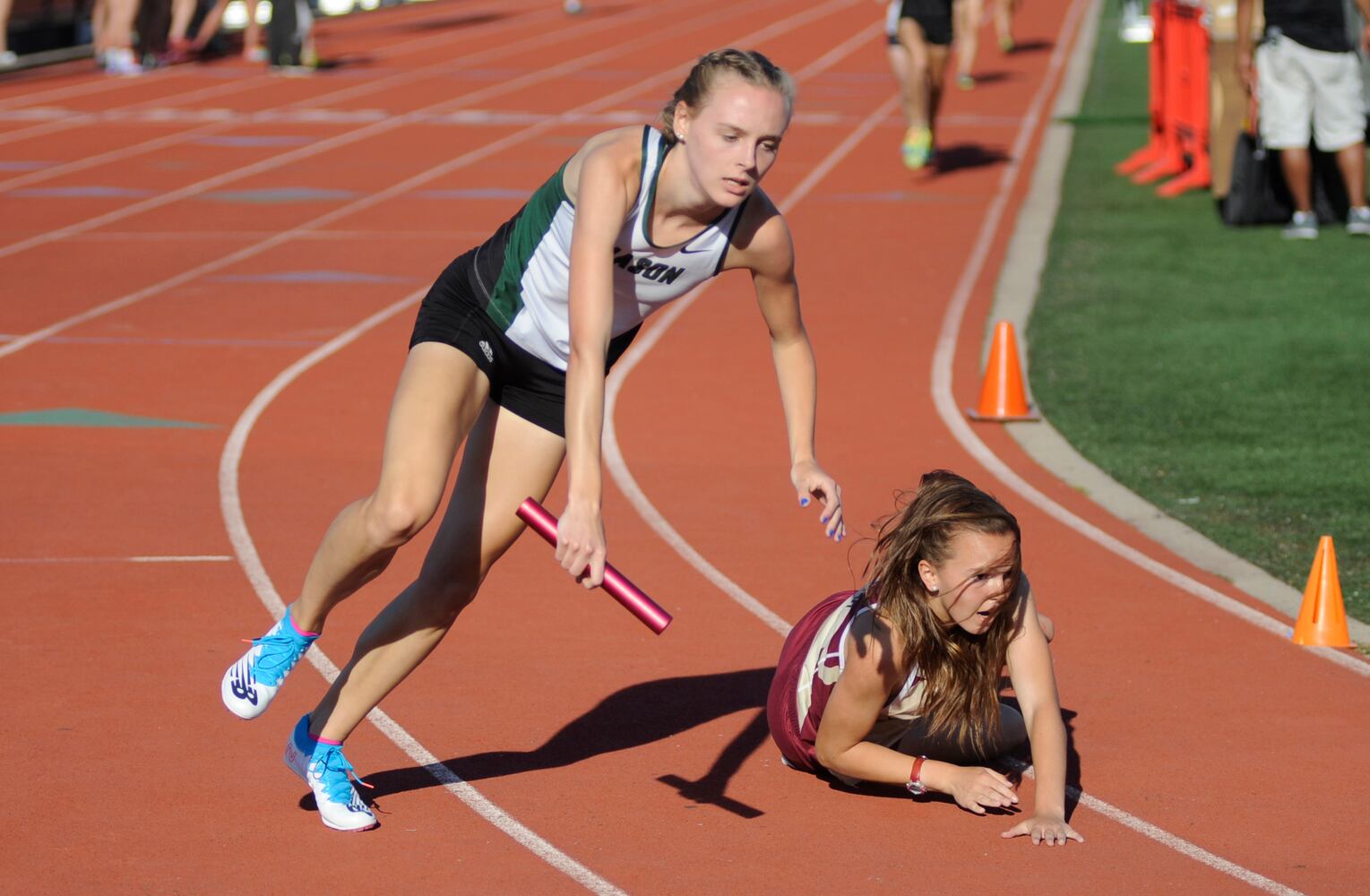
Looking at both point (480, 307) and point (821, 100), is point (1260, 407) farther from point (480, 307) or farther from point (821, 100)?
point (821, 100)

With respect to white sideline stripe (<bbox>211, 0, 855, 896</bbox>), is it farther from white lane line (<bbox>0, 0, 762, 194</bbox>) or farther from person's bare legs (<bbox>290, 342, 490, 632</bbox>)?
white lane line (<bbox>0, 0, 762, 194</bbox>)

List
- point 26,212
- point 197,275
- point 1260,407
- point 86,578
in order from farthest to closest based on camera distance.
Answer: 1. point 26,212
2. point 197,275
3. point 1260,407
4. point 86,578

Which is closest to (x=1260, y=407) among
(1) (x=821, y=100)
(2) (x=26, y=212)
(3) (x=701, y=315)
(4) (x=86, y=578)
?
(3) (x=701, y=315)

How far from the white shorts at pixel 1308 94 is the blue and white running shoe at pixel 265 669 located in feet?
36.3

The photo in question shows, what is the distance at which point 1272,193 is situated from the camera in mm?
15203

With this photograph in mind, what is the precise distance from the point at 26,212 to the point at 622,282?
13.6 metres

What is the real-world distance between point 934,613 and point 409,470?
1370mm

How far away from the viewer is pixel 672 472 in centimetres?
893

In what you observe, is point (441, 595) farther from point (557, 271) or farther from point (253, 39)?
point (253, 39)

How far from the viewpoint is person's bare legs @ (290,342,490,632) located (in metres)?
4.45

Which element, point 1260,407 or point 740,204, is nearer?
point 740,204

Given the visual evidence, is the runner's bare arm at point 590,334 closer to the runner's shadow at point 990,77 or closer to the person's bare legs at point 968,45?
the person's bare legs at point 968,45

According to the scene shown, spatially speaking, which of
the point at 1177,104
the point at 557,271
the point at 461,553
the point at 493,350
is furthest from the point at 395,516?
the point at 1177,104

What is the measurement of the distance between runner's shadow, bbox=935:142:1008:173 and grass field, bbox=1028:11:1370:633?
8.28ft
